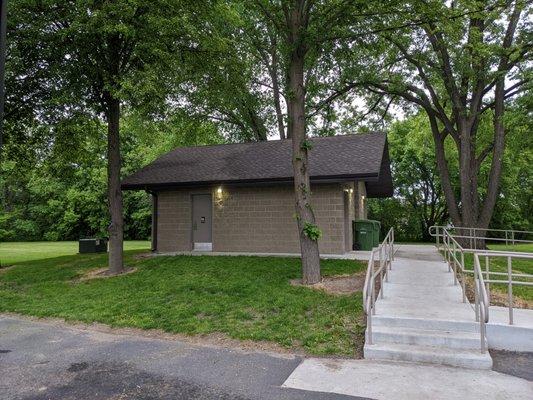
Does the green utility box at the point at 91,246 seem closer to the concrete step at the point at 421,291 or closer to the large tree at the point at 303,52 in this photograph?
the large tree at the point at 303,52

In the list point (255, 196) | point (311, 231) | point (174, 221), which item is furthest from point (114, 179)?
point (311, 231)

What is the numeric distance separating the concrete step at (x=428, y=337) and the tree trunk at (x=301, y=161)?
3639 millimetres

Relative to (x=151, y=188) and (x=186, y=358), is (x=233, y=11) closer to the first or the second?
(x=151, y=188)

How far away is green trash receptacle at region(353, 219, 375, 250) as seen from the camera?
14852 millimetres

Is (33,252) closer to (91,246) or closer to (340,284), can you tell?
(91,246)

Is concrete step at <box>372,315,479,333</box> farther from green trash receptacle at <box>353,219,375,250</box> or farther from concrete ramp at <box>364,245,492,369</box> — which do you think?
green trash receptacle at <box>353,219,375,250</box>

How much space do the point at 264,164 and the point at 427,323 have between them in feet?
32.8

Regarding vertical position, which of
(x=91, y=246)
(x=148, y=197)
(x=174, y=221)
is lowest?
(x=91, y=246)

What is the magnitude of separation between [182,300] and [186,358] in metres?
2.89

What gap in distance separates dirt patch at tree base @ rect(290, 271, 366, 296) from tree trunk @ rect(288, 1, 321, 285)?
9.9 inches

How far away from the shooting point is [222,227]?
582 inches

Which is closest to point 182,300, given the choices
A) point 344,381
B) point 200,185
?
point 344,381

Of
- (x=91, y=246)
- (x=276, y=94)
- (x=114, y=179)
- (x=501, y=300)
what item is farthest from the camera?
(x=276, y=94)

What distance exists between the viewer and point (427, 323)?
572cm
